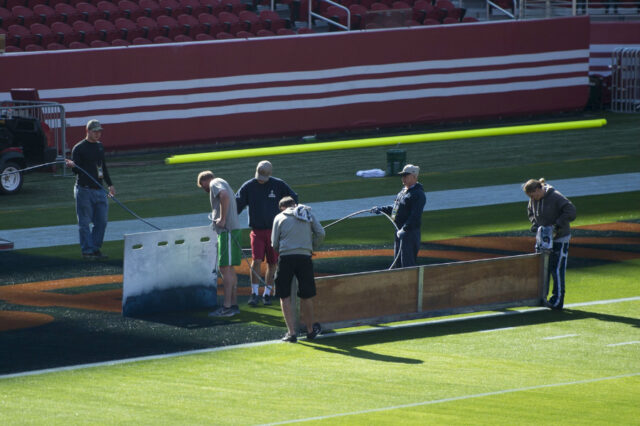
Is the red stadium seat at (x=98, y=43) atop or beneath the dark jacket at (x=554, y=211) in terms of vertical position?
atop

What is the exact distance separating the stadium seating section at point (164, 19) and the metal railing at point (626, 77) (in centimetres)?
502

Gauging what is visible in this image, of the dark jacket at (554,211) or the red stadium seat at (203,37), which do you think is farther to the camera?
the red stadium seat at (203,37)

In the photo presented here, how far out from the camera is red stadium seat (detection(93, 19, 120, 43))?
106 feet

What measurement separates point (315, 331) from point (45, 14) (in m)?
20.6

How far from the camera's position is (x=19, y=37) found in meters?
31.2

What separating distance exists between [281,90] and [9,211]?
39.1ft

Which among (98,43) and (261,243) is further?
(98,43)

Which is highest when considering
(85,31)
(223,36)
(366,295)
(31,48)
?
(85,31)

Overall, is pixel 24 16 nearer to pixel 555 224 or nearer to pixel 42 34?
pixel 42 34

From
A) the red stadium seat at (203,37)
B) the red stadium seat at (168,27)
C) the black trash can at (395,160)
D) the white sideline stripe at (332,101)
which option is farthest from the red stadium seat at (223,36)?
the black trash can at (395,160)

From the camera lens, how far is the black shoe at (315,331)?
47.4ft

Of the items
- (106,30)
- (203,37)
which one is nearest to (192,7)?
(203,37)

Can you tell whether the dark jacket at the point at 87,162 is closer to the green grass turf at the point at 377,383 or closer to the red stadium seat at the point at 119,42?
the green grass turf at the point at 377,383

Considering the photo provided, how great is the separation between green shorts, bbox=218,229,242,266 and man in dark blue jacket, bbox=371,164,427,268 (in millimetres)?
1802
